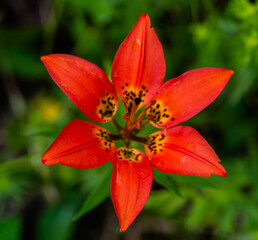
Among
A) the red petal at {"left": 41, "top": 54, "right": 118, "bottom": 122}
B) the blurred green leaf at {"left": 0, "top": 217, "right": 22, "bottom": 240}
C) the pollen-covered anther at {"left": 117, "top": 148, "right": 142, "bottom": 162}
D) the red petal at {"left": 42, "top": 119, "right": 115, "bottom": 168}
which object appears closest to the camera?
the red petal at {"left": 42, "top": 119, "right": 115, "bottom": 168}

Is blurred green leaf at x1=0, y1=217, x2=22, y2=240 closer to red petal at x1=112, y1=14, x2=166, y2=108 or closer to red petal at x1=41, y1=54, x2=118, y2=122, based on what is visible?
red petal at x1=41, y1=54, x2=118, y2=122

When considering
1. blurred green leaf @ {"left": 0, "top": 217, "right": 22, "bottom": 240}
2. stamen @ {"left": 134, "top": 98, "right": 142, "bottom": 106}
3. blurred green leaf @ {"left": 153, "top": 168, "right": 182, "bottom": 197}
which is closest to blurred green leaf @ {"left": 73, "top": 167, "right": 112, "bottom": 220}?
blurred green leaf @ {"left": 153, "top": 168, "right": 182, "bottom": 197}

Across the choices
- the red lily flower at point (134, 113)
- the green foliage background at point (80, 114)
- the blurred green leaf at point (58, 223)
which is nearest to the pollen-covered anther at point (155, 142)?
the red lily flower at point (134, 113)

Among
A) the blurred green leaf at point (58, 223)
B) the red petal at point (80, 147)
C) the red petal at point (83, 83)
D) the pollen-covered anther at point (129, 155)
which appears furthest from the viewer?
the blurred green leaf at point (58, 223)

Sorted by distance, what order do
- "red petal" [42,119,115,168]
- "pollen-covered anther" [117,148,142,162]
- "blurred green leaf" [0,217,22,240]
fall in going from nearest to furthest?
"red petal" [42,119,115,168], "pollen-covered anther" [117,148,142,162], "blurred green leaf" [0,217,22,240]

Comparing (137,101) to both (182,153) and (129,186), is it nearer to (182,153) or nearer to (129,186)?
(182,153)

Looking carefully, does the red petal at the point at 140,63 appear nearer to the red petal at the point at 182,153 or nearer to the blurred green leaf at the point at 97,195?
the red petal at the point at 182,153

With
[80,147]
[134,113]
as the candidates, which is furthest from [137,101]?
[80,147]

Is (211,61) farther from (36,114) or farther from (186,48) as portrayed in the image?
(36,114)
